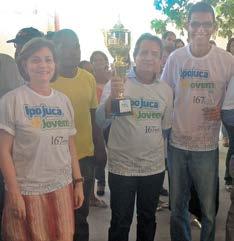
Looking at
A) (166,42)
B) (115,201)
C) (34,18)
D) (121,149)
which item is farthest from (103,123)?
(34,18)

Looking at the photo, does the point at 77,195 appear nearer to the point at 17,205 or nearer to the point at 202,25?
the point at 17,205

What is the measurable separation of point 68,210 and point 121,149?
18.9 inches

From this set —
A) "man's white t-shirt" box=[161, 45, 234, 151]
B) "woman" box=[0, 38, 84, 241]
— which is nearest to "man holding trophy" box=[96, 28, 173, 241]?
"man's white t-shirt" box=[161, 45, 234, 151]

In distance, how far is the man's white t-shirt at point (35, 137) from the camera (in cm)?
171

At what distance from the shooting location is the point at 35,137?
1715 millimetres

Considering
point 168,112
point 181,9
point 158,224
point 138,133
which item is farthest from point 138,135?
point 181,9

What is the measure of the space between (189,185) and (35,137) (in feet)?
3.61

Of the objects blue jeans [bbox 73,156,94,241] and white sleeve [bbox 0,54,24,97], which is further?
blue jeans [bbox 73,156,94,241]

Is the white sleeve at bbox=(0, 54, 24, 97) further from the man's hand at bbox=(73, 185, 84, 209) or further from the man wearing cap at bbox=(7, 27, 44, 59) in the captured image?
the man's hand at bbox=(73, 185, 84, 209)

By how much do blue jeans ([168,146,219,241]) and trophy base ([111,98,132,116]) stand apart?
1.46 feet

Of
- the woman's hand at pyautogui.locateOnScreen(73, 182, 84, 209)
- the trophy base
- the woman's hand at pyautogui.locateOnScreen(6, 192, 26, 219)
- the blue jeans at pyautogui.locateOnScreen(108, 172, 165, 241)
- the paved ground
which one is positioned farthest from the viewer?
the paved ground

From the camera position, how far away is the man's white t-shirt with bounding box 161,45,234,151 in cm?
227

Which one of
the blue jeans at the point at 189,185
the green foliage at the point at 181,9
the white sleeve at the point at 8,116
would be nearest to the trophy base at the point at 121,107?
the blue jeans at the point at 189,185

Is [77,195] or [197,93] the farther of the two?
[197,93]
